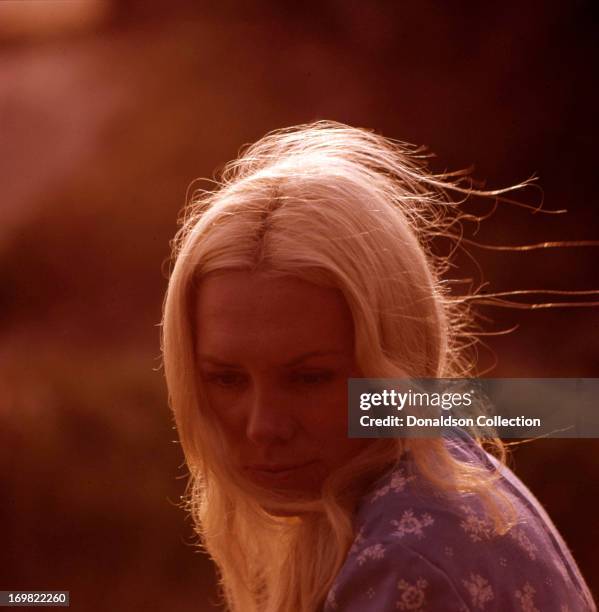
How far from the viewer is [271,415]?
3.73 feet

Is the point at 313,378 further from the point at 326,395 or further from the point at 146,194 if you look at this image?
the point at 146,194

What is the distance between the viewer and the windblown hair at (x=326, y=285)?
3.64 ft

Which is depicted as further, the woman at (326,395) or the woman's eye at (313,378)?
the woman's eye at (313,378)

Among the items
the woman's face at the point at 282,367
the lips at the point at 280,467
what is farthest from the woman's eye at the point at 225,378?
the lips at the point at 280,467

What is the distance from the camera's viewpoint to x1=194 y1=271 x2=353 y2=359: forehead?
110 cm

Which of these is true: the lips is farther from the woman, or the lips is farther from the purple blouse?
the purple blouse

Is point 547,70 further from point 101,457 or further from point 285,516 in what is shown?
point 285,516

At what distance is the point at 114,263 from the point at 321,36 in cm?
105

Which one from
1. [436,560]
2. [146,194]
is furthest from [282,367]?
[146,194]

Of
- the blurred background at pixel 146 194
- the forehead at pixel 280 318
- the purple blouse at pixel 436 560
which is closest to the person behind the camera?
the purple blouse at pixel 436 560

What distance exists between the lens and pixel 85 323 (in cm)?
315

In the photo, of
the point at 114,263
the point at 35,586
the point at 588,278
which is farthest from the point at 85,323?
the point at 588,278

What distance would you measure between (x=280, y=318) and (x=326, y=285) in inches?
2.5

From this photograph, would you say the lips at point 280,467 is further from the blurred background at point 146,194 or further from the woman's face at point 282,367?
the blurred background at point 146,194
